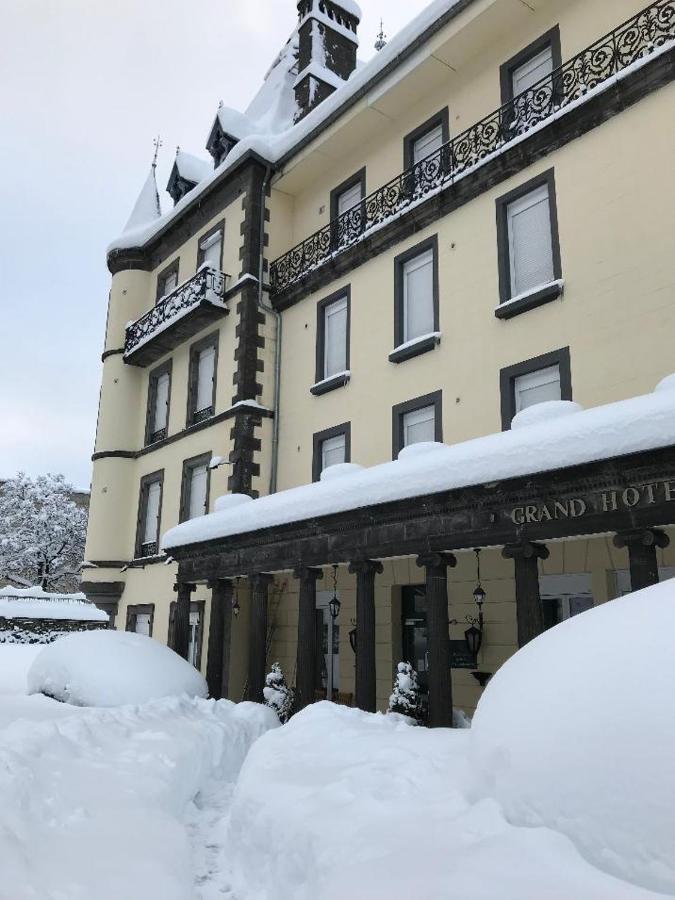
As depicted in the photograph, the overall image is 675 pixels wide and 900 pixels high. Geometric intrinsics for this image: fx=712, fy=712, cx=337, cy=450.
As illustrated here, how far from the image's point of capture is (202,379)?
765 inches

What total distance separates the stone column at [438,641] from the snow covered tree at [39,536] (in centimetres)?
4021

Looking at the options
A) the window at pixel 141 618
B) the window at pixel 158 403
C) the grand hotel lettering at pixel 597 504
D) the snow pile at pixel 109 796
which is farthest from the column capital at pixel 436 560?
the window at pixel 158 403

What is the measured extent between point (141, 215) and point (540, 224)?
53.2 ft

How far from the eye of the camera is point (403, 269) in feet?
49.8

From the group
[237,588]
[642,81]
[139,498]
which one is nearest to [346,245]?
[642,81]

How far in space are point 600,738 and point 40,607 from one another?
3112cm

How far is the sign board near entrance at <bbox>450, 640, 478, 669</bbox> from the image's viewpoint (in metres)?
12.4

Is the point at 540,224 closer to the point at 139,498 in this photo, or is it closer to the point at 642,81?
the point at 642,81

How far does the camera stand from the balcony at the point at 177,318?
60.3 ft

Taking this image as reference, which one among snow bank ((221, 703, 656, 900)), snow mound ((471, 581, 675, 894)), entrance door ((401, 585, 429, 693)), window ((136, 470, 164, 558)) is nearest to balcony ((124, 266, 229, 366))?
window ((136, 470, 164, 558))

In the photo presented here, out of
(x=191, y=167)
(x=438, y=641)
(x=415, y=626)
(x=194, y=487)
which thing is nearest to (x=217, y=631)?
(x=415, y=626)

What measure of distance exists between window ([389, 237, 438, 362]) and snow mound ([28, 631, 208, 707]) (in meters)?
7.30

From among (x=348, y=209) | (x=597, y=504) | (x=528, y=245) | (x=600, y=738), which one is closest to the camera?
(x=600, y=738)

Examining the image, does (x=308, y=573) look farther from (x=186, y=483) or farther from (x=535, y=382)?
(x=186, y=483)
